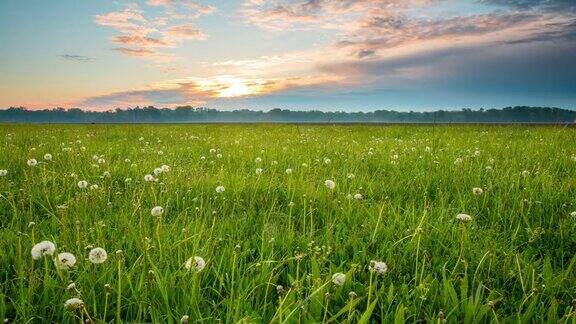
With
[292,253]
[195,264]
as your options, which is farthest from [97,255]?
[292,253]

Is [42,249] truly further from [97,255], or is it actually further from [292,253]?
[292,253]

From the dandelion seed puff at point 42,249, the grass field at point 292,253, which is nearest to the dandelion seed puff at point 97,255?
the grass field at point 292,253

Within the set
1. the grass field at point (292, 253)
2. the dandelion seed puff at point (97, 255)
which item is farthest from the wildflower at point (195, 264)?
the dandelion seed puff at point (97, 255)

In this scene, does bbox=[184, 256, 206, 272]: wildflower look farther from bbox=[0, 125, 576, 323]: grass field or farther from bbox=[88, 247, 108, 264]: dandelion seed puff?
bbox=[88, 247, 108, 264]: dandelion seed puff

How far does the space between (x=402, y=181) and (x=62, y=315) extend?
456cm

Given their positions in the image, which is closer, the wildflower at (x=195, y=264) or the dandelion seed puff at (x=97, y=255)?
the dandelion seed puff at (x=97, y=255)

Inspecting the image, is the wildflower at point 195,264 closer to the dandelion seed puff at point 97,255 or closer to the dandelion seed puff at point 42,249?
the dandelion seed puff at point 97,255

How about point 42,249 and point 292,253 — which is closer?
point 42,249

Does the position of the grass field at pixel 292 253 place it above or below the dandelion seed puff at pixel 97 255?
below

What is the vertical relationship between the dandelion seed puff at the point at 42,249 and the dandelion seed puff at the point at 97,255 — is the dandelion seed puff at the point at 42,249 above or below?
above

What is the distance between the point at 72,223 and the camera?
3754 millimetres

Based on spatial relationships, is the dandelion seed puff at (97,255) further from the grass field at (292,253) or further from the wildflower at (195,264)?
the wildflower at (195,264)

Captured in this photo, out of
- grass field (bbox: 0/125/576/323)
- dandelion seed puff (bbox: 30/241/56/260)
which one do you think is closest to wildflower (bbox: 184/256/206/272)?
grass field (bbox: 0/125/576/323)

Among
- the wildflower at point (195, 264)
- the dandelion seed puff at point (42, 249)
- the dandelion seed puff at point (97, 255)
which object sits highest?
the dandelion seed puff at point (42, 249)
